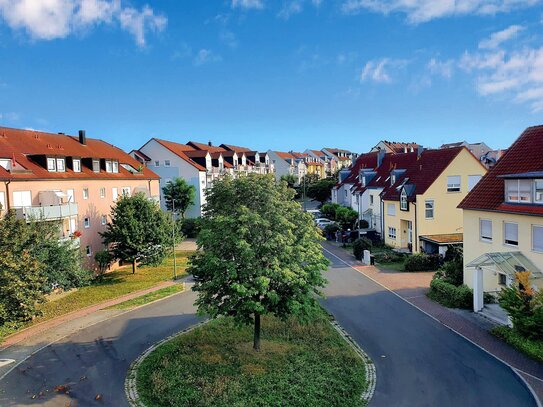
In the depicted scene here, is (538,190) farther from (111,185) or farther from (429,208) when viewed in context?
(111,185)

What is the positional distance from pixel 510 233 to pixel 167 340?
18.6 meters

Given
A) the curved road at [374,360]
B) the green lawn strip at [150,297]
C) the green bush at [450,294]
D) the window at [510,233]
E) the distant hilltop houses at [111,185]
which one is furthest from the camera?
the distant hilltop houses at [111,185]

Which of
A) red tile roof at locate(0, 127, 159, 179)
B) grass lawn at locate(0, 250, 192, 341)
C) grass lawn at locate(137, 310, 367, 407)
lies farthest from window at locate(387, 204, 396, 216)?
red tile roof at locate(0, 127, 159, 179)

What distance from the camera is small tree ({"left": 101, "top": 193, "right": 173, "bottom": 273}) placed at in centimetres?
3328

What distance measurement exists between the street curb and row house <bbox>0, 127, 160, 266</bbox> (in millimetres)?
13938

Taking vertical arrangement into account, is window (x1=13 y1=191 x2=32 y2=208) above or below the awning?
above

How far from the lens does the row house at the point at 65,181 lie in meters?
29.1

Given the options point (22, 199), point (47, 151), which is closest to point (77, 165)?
point (47, 151)

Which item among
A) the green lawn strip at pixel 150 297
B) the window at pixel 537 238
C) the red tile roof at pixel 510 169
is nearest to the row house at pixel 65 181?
the green lawn strip at pixel 150 297

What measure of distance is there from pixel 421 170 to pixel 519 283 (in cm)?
2298

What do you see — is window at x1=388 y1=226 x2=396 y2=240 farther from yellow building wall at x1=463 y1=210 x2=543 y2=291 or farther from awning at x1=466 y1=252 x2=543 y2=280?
awning at x1=466 y1=252 x2=543 y2=280

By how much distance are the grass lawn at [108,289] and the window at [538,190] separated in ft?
86.9

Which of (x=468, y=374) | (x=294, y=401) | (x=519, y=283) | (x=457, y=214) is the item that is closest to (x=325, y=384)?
(x=294, y=401)

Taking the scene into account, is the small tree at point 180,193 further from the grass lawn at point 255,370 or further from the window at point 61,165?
the grass lawn at point 255,370
